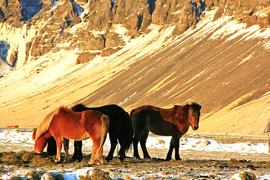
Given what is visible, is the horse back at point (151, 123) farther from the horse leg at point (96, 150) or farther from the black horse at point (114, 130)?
the horse leg at point (96, 150)

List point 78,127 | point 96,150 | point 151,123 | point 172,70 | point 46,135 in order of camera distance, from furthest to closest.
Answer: point 172,70 → point 151,123 → point 46,135 → point 78,127 → point 96,150

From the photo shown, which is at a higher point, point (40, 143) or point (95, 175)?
point (40, 143)

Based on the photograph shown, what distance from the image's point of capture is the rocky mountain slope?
75.3 m

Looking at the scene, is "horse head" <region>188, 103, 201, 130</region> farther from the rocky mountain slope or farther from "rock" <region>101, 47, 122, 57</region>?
"rock" <region>101, 47, 122, 57</region>

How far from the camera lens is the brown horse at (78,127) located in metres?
10.5

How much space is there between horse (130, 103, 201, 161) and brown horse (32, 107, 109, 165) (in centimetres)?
351

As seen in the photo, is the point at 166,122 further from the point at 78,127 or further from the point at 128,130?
the point at 78,127

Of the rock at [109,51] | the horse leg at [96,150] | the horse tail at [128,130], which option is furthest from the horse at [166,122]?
the rock at [109,51]

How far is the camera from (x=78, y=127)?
1066cm

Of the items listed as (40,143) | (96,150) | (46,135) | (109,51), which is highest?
(109,51)

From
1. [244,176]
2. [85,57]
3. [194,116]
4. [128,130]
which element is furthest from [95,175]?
[85,57]

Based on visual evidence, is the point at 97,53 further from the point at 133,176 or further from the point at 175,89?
the point at 133,176

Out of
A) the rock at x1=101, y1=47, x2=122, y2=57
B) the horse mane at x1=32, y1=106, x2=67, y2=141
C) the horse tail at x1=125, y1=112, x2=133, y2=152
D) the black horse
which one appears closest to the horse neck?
the horse mane at x1=32, y1=106, x2=67, y2=141

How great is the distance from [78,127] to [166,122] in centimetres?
449
